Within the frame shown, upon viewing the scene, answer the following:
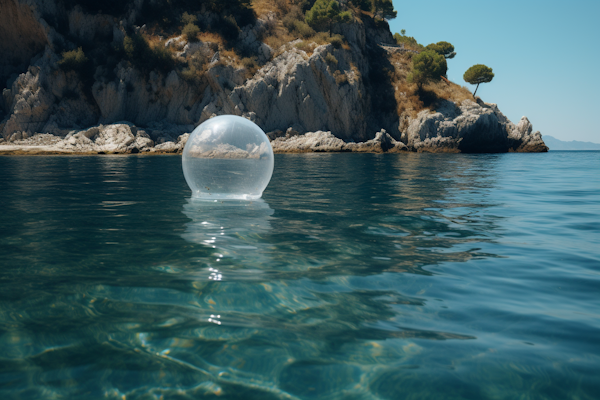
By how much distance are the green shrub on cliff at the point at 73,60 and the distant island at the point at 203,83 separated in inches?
4.1

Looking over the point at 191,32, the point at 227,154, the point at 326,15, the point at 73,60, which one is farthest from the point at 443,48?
the point at 227,154

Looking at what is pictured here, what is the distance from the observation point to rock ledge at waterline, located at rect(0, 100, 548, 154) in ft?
126

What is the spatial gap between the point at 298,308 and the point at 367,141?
142 feet

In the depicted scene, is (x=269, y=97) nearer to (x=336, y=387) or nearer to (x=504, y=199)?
(x=504, y=199)

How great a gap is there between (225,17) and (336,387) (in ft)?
176

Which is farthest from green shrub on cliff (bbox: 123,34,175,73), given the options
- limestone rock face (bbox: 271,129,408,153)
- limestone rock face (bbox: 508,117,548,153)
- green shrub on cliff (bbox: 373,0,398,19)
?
limestone rock face (bbox: 508,117,548,153)

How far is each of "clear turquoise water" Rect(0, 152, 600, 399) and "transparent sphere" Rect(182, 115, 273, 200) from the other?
1.41 meters

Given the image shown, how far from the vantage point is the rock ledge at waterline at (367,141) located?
38.4 metres

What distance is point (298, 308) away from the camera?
10.3 feet

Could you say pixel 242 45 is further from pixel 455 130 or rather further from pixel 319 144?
pixel 455 130

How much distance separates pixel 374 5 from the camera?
6525cm

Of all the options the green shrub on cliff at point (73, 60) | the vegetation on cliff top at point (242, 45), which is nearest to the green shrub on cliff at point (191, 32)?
the vegetation on cliff top at point (242, 45)

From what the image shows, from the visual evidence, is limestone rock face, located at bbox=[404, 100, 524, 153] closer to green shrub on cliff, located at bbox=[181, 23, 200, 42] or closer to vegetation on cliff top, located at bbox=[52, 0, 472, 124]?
vegetation on cliff top, located at bbox=[52, 0, 472, 124]

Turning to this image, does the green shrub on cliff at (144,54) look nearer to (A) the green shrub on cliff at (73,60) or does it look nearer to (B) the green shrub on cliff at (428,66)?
(A) the green shrub on cliff at (73,60)
